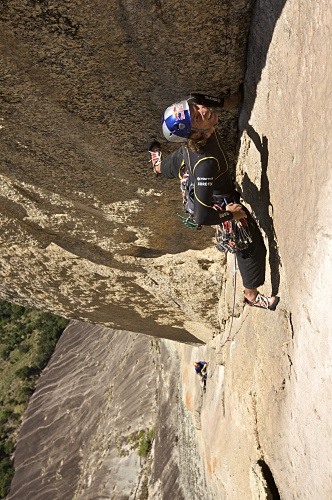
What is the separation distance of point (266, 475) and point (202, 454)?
3.22m

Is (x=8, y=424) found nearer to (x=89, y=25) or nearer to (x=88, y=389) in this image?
(x=88, y=389)

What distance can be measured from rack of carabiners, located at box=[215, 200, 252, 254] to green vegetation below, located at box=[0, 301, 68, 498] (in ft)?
41.0

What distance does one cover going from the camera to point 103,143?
3.32 meters

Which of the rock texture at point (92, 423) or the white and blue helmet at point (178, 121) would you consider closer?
the white and blue helmet at point (178, 121)

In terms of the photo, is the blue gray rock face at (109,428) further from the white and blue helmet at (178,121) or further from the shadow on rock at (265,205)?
the white and blue helmet at (178,121)

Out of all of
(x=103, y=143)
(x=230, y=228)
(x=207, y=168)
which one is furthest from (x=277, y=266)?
(x=103, y=143)

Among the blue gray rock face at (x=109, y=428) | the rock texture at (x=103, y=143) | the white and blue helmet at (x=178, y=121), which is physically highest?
the rock texture at (x=103, y=143)

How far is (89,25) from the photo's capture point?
2414mm

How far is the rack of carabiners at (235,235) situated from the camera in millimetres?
3078

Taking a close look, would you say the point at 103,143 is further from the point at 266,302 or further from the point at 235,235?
the point at 266,302

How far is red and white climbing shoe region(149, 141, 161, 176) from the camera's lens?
333cm

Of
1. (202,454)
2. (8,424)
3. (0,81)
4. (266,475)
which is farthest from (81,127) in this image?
(8,424)

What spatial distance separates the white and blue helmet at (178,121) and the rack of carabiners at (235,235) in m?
0.72

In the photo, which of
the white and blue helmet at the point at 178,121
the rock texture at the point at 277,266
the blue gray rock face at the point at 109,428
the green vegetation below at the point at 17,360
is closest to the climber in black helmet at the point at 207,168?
the white and blue helmet at the point at 178,121
